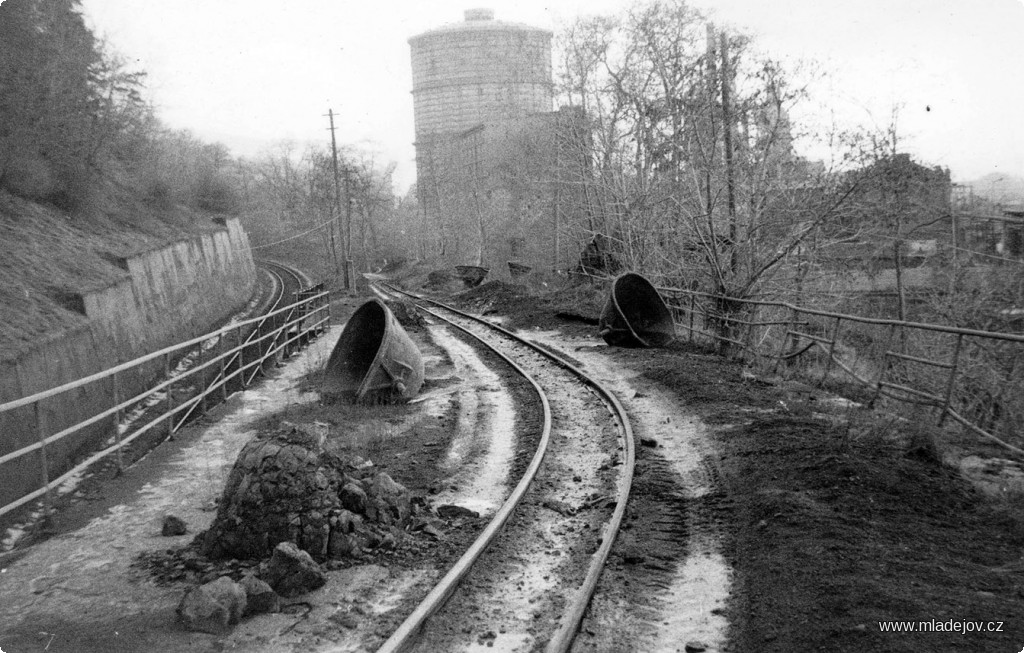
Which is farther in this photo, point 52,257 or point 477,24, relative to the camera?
point 477,24

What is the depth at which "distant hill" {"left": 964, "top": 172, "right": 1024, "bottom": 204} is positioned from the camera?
15.5 metres

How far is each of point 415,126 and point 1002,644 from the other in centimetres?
7057

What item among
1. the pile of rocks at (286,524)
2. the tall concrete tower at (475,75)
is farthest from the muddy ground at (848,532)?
the tall concrete tower at (475,75)

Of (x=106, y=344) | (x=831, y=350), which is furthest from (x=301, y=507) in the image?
(x=106, y=344)

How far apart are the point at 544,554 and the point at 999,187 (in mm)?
14807

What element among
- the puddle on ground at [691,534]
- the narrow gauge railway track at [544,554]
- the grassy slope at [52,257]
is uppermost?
the grassy slope at [52,257]

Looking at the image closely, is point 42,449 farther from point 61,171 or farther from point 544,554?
point 61,171

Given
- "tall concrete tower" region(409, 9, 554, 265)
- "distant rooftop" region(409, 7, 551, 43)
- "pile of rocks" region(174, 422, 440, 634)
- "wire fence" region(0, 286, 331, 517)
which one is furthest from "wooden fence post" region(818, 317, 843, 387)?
"distant rooftop" region(409, 7, 551, 43)

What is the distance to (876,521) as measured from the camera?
612 cm

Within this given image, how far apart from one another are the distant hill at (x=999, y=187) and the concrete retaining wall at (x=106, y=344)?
54.8 ft

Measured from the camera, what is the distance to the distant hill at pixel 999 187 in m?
15.5

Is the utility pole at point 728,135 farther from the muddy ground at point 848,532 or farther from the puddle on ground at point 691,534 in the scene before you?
the muddy ground at point 848,532

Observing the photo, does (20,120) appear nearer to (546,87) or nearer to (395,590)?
(546,87)

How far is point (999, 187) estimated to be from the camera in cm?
1612
